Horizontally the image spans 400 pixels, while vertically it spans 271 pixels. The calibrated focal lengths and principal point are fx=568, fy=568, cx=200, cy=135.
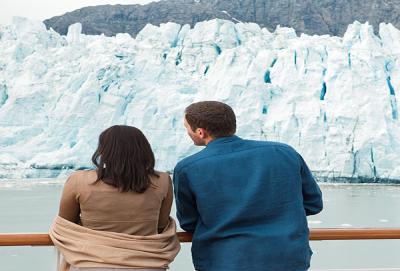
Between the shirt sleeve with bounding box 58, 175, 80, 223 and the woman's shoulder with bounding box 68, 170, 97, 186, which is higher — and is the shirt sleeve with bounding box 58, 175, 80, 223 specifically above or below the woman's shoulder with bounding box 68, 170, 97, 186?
below

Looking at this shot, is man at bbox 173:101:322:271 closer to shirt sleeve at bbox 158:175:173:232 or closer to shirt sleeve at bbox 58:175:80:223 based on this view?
shirt sleeve at bbox 158:175:173:232

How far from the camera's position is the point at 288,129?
56.7 ft

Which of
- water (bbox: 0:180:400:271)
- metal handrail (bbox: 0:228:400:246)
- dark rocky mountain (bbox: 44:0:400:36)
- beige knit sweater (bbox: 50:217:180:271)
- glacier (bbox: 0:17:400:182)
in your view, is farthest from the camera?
dark rocky mountain (bbox: 44:0:400:36)

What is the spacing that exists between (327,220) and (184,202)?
956 centimetres

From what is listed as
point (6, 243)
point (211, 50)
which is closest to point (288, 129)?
point (211, 50)

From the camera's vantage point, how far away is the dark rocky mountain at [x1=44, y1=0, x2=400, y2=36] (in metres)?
40.3

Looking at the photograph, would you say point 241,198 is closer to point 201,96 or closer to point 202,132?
point 202,132

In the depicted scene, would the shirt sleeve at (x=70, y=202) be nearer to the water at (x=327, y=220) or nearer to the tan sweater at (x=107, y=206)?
the tan sweater at (x=107, y=206)

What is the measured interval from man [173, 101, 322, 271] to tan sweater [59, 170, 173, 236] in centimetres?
7

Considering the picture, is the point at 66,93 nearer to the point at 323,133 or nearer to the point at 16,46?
the point at 16,46

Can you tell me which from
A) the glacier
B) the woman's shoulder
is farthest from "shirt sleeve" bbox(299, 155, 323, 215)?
the glacier

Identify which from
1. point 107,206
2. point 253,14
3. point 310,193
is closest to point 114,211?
point 107,206

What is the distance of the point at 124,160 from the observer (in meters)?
1.14

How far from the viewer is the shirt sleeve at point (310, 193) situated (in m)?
1.21
